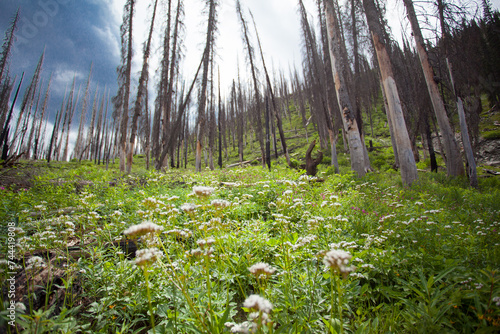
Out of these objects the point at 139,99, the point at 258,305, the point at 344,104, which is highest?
the point at 139,99

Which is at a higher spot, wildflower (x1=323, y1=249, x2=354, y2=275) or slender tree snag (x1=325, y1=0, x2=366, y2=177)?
slender tree snag (x1=325, y1=0, x2=366, y2=177)

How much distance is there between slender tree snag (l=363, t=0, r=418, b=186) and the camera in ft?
21.1

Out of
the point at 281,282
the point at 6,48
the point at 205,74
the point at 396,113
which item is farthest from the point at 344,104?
the point at 6,48

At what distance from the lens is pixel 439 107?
7.32m

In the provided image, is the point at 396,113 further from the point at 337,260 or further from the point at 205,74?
the point at 205,74

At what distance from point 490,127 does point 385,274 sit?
67.1ft

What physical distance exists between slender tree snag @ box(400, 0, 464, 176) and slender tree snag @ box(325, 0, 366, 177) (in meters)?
2.80

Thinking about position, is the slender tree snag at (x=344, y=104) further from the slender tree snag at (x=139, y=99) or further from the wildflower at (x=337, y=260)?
the slender tree snag at (x=139, y=99)

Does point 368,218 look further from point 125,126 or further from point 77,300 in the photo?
point 125,126

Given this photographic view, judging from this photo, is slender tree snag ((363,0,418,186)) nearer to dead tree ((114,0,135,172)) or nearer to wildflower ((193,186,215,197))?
wildflower ((193,186,215,197))

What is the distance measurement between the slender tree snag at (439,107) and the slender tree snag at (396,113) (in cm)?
198

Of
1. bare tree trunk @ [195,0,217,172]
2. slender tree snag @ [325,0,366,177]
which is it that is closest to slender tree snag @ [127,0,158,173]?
bare tree trunk @ [195,0,217,172]

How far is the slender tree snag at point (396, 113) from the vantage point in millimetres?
6426

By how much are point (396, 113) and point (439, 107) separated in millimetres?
2428
